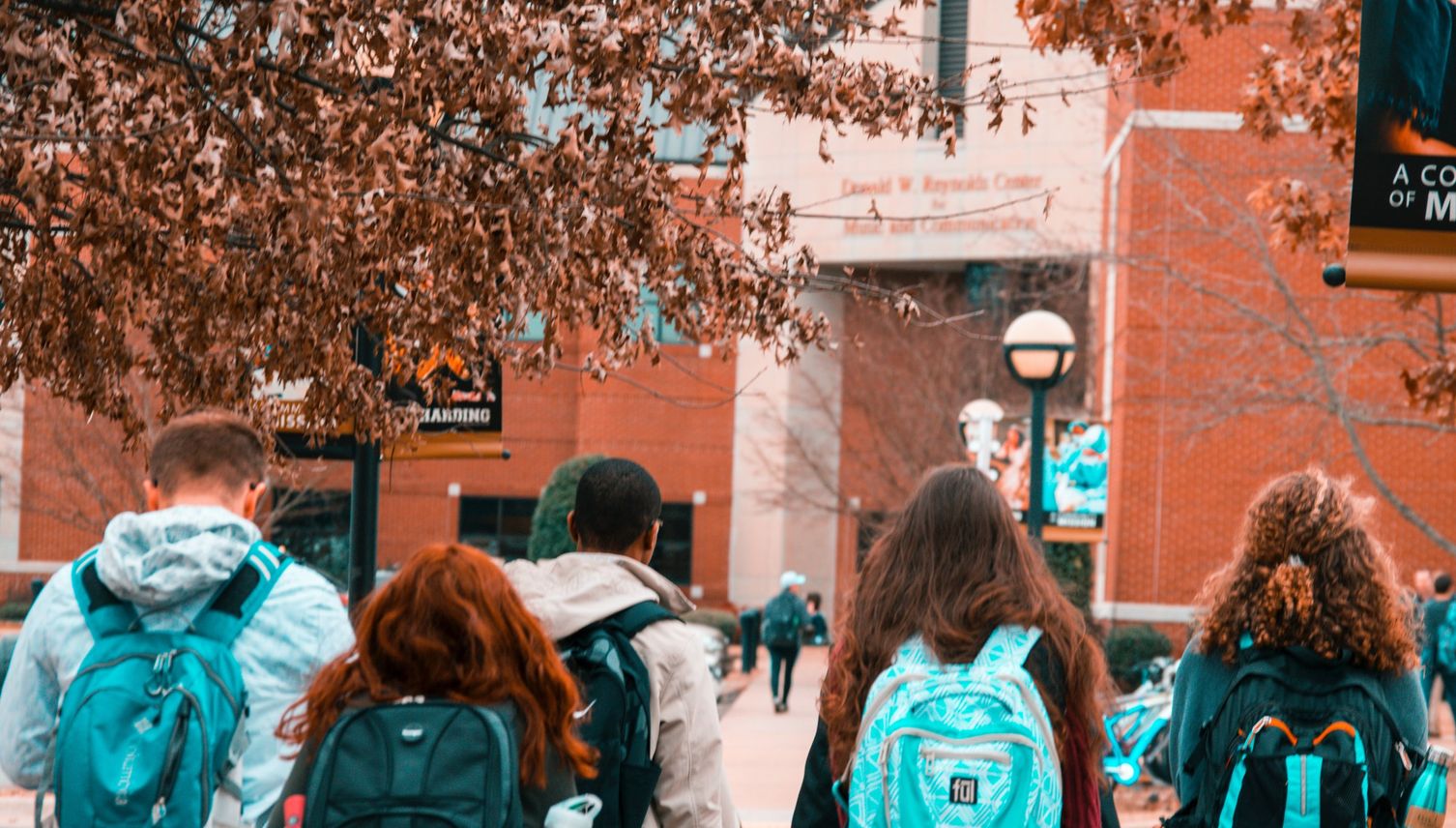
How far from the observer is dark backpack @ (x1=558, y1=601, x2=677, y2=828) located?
4.15 m

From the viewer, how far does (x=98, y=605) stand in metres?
3.96

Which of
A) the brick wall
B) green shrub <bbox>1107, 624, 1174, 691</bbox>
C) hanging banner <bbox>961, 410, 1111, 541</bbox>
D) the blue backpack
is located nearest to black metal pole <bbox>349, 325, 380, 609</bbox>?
the blue backpack

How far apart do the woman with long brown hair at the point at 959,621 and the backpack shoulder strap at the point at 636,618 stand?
46 cm

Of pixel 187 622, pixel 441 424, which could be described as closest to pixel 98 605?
pixel 187 622

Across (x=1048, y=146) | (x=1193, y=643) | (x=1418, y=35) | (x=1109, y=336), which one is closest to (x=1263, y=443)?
(x=1109, y=336)

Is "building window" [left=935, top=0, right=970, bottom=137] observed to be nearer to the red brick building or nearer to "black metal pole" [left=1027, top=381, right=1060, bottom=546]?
the red brick building

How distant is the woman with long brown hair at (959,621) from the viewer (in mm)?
3941

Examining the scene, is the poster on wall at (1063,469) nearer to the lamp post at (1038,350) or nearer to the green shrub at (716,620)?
the lamp post at (1038,350)

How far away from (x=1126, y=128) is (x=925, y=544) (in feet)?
73.4

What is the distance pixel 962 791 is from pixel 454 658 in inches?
43.3

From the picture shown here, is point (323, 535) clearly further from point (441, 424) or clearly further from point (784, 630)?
point (441, 424)

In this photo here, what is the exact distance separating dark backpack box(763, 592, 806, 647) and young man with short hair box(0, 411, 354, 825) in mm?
19596

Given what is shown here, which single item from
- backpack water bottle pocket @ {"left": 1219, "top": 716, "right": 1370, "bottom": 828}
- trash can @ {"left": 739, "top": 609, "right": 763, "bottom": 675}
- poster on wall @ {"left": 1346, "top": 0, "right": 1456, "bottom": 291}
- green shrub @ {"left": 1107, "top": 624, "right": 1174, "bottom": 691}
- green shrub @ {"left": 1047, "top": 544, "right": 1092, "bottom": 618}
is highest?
poster on wall @ {"left": 1346, "top": 0, "right": 1456, "bottom": 291}

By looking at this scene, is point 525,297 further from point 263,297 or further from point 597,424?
point 597,424
